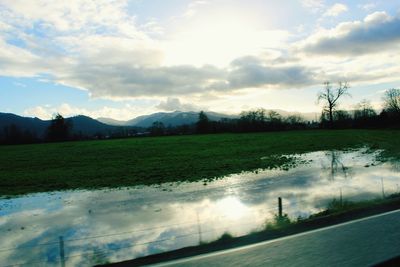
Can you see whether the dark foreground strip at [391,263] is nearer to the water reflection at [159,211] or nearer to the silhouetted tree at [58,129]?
the water reflection at [159,211]

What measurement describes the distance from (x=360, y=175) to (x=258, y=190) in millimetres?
9845

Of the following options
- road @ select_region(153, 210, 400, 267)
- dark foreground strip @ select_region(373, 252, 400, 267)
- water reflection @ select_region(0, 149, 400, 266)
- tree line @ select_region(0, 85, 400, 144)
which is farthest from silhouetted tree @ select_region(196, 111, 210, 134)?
dark foreground strip @ select_region(373, 252, 400, 267)

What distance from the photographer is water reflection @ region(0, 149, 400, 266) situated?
50.5ft

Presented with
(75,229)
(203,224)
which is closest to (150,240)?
(203,224)

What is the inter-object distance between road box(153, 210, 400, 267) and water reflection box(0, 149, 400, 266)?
11.5 metres

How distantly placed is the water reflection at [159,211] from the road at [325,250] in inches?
453

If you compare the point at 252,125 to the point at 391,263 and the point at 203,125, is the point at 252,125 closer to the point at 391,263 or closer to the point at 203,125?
the point at 203,125

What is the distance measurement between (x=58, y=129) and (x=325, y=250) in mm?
148858

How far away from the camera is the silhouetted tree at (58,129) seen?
139125 millimetres

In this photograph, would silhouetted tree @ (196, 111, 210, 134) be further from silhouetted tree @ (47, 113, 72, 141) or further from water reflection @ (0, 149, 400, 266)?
water reflection @ (0, 149, 400, 266)

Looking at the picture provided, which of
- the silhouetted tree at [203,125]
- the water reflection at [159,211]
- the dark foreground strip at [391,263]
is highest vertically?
the silhouetted tree at [203,125]

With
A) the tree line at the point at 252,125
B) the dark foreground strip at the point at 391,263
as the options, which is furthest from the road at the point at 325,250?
the tree line at the point at 252,125

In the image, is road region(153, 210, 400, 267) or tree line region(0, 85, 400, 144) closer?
road region(153, 210, 400, 267)

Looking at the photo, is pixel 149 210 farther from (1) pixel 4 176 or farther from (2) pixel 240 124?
(2) pixel 240 124
